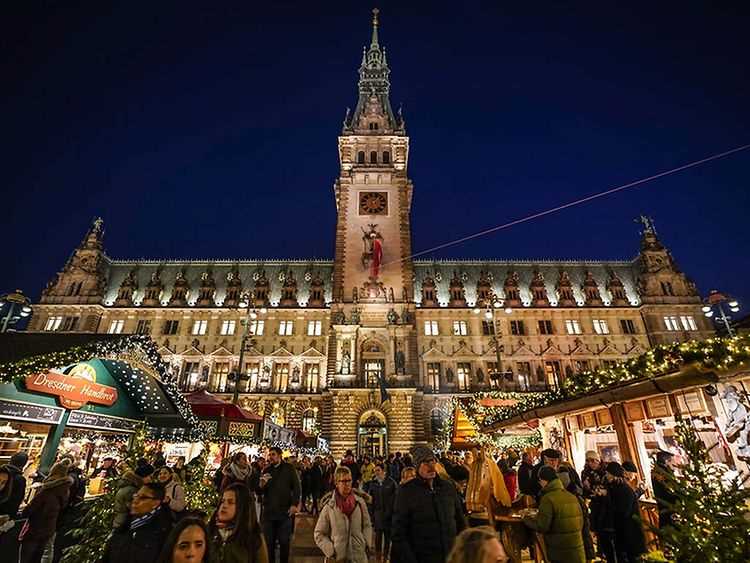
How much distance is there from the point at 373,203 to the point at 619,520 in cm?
3793

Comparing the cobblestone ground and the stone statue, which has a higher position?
the stone statue

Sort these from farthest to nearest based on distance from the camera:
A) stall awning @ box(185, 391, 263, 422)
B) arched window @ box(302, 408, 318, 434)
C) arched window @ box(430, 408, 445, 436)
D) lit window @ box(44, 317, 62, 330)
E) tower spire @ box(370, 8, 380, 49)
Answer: tower spire @ box(370, 8, 380, 49), lit window @ box(44, 317, 62, 330), arched window @ box(302, 408, 318, 434), arched window @ box(430, 408, 445, 436), stall awning @ box(185, 391, 263, 422)

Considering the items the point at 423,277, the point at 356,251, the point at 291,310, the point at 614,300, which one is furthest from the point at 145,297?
the point at 614,300

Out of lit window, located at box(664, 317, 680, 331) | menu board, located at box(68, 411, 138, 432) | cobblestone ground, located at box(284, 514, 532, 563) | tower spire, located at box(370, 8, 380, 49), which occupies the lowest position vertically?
cobblestone ground, located at box(284, 514, 532, 563)

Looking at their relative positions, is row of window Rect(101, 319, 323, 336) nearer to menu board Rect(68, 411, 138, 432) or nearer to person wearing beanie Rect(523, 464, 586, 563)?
menu board Rect(68, 411, 138, 432)

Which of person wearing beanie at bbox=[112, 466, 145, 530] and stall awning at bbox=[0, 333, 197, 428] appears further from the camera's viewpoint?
stall awning at bbox=[0, 333, 197, 428]

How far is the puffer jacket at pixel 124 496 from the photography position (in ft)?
12.5

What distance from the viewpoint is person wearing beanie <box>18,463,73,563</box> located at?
5633 millimetres

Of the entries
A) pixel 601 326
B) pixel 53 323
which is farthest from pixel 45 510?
pixel 601 326

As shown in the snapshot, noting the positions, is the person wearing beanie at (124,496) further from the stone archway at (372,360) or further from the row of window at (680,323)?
the row of window at (680,323)

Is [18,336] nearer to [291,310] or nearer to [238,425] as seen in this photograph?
[238,425]

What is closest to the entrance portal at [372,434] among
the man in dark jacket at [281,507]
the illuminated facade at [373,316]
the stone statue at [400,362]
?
the illuminated facade at [373,316]

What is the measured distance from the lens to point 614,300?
132 feet

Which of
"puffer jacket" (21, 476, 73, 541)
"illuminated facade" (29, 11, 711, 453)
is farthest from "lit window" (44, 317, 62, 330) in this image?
"puffer jacket" (21, 476, 73, 541)
